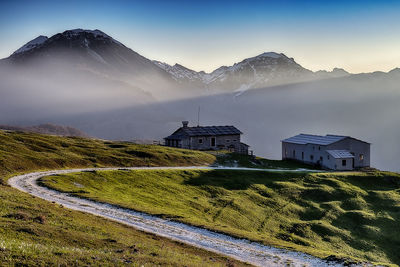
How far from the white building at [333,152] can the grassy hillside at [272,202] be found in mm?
16807

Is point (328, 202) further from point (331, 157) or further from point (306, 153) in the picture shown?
point (306, 153)

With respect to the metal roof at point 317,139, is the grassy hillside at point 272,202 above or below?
below

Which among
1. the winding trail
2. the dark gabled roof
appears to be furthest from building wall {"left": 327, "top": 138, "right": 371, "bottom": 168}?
the winding trail

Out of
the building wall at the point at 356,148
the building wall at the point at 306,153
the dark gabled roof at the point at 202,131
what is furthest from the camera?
the dark gabled roof at the point at 202,131

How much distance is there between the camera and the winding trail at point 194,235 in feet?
97.7

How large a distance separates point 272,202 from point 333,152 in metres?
43.5

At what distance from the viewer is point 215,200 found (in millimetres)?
59531

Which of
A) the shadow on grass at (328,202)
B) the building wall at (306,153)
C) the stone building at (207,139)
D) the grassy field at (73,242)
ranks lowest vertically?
the shadow on grass at (328,202)

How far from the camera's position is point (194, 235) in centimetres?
3397

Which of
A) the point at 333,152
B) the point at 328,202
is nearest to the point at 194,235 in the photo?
the point at 328,202

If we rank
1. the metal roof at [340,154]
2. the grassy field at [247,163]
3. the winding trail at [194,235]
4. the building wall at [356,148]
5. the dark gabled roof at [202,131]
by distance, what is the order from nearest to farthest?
1. the winding trail at [194,235]
2. the grassy field at [247,163]
3. the metal roof at [340,154]
4. the building wall at [356,148]
5. the dark gabled roof at [202,131]

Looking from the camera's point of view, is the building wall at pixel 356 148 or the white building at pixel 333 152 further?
the building wall at pixel 356 148

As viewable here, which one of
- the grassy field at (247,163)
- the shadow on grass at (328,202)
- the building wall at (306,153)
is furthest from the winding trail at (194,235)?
the building wall at (306,153)

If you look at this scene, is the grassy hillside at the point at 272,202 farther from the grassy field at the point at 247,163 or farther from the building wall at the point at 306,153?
the building wall at the point at 306,153
